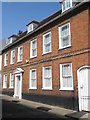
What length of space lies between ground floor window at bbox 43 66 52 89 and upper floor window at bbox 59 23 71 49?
8.11ft

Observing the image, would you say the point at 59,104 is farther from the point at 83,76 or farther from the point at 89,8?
the point at 89,8

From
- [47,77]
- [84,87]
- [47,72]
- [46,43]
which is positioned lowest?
[84,87]

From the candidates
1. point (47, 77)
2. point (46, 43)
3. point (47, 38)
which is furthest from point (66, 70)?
point (47, 38)

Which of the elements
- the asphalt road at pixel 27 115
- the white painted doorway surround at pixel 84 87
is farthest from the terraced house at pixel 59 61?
the asphalt road at pixel 27 115

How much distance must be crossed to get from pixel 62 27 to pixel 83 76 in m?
4.72

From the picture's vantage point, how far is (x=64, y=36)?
1220 centimetres

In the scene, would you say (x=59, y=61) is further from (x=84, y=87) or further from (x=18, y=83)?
(x=18, y=83)

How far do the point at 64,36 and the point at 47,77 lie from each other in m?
4.00

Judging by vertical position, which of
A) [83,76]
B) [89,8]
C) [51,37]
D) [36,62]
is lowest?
[83,76]

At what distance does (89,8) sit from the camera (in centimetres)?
1048

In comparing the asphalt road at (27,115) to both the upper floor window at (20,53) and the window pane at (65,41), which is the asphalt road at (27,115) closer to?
the window pane at (65,41)

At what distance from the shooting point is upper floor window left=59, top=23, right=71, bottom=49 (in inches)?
470

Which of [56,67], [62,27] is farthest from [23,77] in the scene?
[62,27]

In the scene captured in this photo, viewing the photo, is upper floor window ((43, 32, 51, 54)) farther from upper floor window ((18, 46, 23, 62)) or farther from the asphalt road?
the asphalt road
